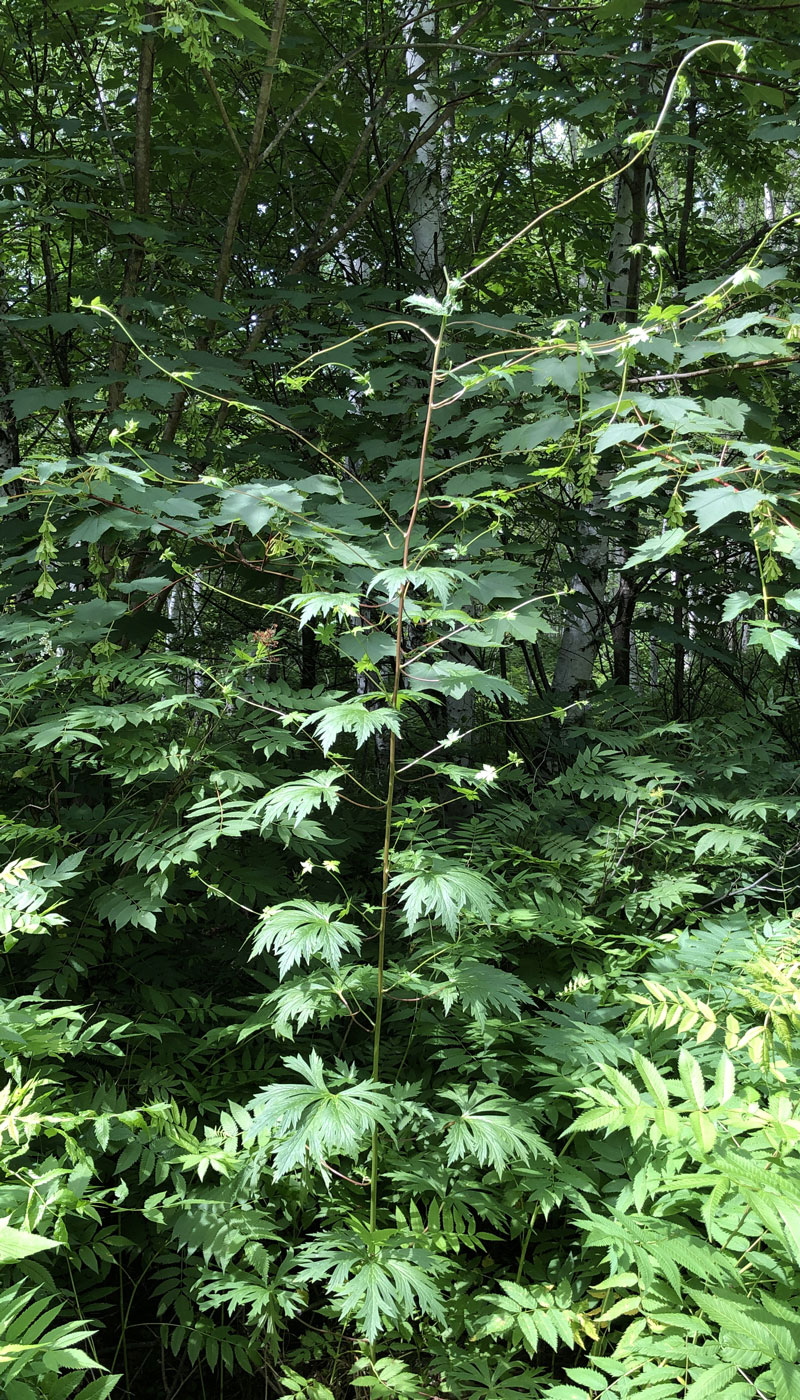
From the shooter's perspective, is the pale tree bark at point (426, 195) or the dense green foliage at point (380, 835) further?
the pale tree bark at point (426, 195)

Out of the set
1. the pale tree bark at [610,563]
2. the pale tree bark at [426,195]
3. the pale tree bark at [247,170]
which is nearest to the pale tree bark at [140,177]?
the pale tree bark at [247,170]

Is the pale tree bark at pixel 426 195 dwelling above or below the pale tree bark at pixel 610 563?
above

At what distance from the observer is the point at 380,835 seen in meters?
3.15

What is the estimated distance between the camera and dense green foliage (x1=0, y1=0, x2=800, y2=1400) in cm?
148

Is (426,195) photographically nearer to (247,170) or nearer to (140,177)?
Answer: (247,170)

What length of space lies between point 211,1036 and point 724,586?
3218mm

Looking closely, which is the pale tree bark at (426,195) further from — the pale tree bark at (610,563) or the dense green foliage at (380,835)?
the pale tree bark at (610,563)

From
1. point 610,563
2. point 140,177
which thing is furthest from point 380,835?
point 140,177

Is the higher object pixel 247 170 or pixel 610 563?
pixel 247 170

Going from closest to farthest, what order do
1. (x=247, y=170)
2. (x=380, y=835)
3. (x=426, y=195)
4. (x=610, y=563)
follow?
(x=247, y=170), (x=380, y=835), (x=426, y=195), (x=610, y=563)

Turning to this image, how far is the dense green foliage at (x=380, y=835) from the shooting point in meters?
1.48

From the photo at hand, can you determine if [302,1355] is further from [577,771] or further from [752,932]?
[577,771]

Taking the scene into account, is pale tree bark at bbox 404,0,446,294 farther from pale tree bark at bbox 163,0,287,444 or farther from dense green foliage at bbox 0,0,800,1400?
pale tree bark at bbox 163,0,287,444

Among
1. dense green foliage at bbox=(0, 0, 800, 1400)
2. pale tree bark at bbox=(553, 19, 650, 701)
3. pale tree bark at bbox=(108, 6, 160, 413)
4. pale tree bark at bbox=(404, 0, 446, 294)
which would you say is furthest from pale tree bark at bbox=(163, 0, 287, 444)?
pale tree bark at bbox=(553, 19, 650, 701)
